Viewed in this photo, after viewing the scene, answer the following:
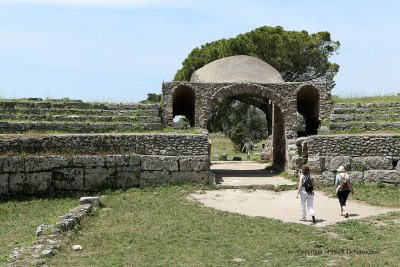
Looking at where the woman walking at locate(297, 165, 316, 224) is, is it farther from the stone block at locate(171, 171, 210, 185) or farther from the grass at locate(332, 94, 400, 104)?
the grass at locate(332, 94, 400, 104)

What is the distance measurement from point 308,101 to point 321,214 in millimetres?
11929

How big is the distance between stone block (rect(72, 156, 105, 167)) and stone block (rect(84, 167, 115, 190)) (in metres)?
0.15

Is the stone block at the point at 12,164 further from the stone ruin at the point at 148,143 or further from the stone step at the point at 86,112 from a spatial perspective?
the stone step at the point at 86,112

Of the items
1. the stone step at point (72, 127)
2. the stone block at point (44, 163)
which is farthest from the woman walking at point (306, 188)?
the stone step at point (72, 127)

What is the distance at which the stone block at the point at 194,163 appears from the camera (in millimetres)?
18016

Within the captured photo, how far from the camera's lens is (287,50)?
3581 cm

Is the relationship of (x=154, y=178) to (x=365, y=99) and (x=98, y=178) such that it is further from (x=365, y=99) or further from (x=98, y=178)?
(x=365, y=99)

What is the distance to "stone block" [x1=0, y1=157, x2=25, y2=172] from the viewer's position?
16.5 meters

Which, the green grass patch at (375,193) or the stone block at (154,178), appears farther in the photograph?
the stone block at (154,178)

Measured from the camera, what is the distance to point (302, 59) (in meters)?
36.4

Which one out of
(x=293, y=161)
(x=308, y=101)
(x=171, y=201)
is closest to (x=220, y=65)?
(x=308, y=101)

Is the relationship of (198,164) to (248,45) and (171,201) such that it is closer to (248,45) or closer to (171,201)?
(171,201)

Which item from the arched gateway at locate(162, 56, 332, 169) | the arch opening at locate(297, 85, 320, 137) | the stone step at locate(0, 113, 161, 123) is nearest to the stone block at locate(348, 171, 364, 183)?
the arched gateway at locate(162, 56, 332, 169)

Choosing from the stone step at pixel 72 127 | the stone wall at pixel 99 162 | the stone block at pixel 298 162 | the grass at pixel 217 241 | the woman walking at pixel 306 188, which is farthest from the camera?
the stone block at pixel 298 162
